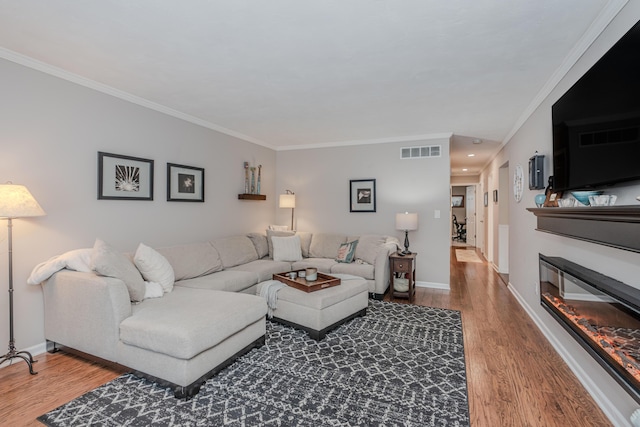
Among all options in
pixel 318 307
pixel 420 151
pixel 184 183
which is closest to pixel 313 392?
pixel 318 307

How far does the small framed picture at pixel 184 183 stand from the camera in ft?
12.9

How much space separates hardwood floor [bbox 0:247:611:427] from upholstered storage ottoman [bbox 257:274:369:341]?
1.17 m

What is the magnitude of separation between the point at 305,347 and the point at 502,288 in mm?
3773

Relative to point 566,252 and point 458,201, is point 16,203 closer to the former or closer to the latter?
point 566,252

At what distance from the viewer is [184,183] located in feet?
13.5

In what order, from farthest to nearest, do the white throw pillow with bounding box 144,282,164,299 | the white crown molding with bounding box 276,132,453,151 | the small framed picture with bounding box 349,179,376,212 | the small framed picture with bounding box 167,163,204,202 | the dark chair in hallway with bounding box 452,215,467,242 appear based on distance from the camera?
the dark chair in hallway with bounding box 452,215,467,242, the small framed picture with bounding box 349,179,376,212, the white crown molding with bounding box 276,132,453,151, the small framed picture with bounding box 167,163,204,202, the white throw pillow with bounding box 144,282,164,299

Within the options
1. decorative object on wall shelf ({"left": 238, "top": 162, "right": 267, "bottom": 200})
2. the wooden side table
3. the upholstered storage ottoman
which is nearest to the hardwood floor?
the wooden side table

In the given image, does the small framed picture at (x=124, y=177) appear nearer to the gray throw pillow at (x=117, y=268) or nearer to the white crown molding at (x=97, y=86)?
the white crown molding at (x=97, y=86)

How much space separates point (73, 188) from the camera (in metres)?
2.95

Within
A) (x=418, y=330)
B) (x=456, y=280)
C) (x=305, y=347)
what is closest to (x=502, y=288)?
(x=456, y=280)

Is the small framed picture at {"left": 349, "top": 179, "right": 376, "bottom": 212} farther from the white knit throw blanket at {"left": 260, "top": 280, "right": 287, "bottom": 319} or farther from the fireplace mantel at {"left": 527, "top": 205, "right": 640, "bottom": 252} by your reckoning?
the fireplace mantel at {"left": 527, "top": 205, "right": 640, "bottom": 252}

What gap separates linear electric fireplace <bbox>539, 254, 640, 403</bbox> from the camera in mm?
1591

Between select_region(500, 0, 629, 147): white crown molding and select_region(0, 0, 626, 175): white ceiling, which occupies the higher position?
select_region(0, 0, 626, 175): white ceiling

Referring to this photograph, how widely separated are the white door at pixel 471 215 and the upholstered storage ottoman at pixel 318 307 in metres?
8.55
